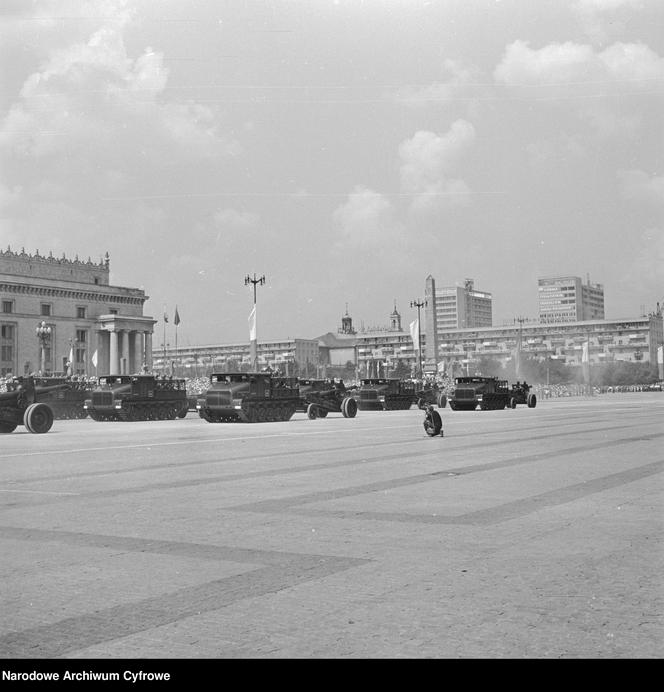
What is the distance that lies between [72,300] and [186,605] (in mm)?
117259

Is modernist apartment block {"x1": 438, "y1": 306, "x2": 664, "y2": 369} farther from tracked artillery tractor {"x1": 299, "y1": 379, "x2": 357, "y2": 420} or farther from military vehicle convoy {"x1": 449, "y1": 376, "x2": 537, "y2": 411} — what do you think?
tracked artillery tractor {"x1": 299, "y1": 379, "x2": 357, "y2": 420}

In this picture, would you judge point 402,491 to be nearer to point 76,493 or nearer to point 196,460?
point 76,493

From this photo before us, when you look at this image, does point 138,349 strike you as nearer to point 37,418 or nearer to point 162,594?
point 37,418

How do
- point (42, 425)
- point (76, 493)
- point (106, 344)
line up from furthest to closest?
point (106, 344), point (42, 425), point (76, 493)

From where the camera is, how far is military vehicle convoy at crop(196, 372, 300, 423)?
3334cm

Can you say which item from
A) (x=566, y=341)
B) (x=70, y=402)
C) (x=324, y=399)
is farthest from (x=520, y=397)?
(x=566, y=341)

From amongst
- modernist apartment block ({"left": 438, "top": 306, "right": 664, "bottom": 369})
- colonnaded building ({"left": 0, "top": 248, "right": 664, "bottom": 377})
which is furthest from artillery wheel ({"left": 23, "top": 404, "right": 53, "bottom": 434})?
modernist apartment block ({"left": 438, "top": 306, "right": 664, "bottom": 369})

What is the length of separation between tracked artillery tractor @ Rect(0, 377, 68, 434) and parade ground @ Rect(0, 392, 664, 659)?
1365 centimetres

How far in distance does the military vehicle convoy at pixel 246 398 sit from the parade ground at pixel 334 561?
18245 millimetres

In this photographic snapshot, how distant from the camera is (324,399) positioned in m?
40.6

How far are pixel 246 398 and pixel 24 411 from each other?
323 inches

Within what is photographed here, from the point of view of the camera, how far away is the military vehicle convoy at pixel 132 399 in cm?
3703
